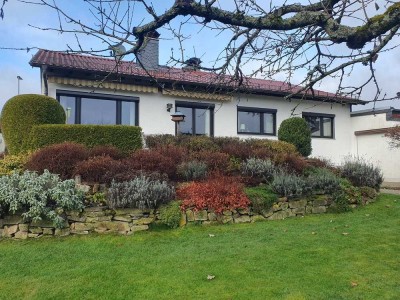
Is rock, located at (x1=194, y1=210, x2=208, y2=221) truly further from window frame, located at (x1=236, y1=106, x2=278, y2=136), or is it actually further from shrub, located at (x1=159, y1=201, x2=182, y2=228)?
window frame, located at (x1=236, y1=106, x2=278, y2=136)

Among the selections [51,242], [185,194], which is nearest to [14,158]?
[51,242]

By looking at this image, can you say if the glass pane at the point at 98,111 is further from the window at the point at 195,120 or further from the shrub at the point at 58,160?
the shrub at the point at 58,160

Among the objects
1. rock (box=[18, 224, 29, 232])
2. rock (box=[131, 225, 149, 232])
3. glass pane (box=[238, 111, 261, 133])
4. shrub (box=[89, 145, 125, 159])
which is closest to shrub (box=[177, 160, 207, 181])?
shrub (box=[89, 145, 125, 159])

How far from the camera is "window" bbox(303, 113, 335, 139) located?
19.8m

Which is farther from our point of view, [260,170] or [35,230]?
[260,170]

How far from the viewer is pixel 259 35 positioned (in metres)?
4.39

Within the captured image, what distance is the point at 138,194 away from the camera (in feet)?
26.8

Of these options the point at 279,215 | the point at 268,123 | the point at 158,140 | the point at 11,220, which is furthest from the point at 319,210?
the point at 268,123

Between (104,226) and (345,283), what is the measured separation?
4829 millimetres

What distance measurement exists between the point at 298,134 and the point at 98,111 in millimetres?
8203

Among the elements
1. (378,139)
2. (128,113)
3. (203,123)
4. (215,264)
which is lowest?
(215,264)

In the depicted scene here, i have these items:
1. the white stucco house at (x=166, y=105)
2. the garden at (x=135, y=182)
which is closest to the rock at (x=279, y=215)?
the garden at (x=135, y=182)

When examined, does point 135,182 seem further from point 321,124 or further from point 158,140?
point 321,124

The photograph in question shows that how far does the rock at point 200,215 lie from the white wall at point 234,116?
5910 mm
